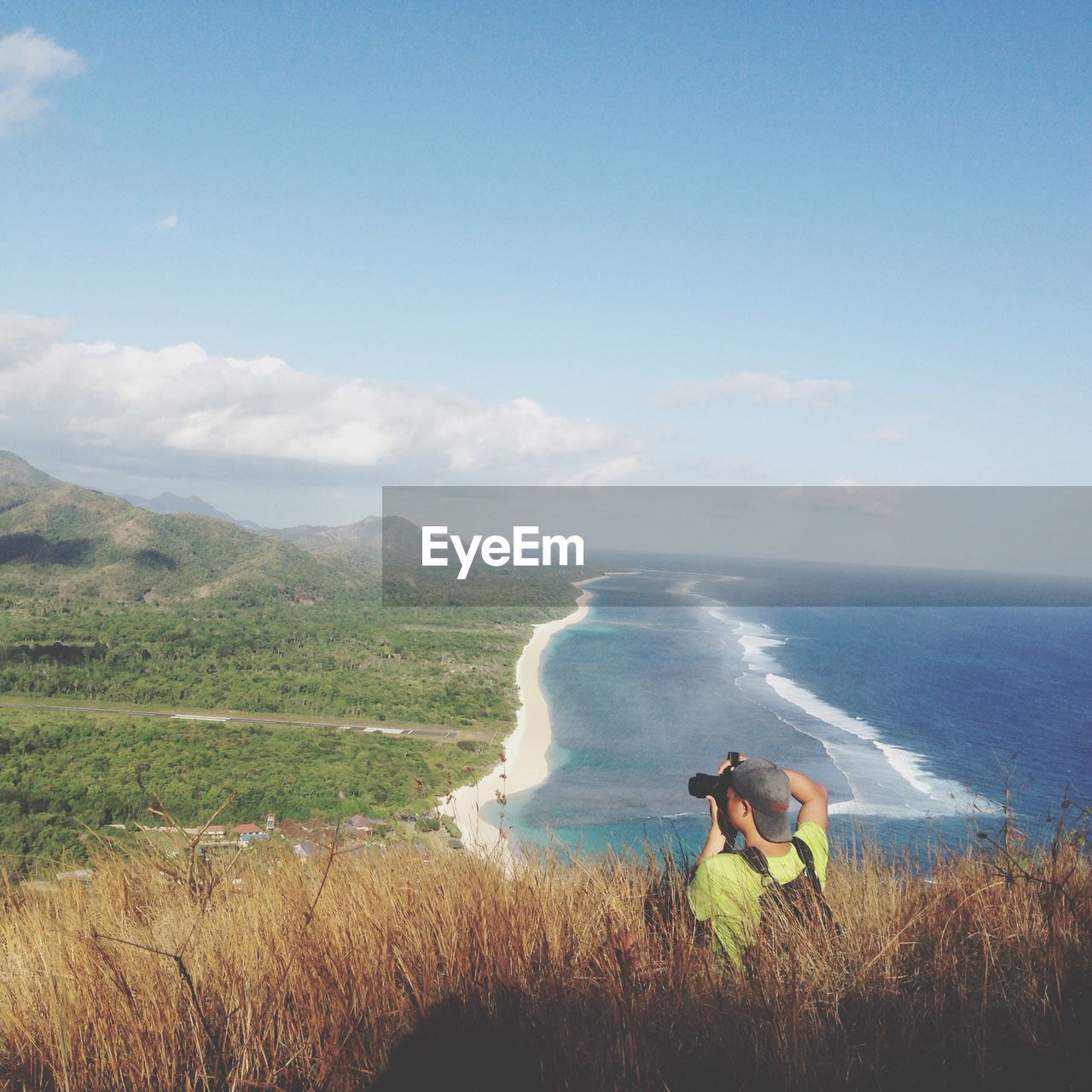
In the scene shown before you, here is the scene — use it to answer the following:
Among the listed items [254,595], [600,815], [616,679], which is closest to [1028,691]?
[616,679]

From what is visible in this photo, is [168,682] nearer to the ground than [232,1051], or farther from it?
nearer to the ground

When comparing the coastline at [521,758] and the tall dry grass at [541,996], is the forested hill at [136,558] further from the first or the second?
the tall dry grass at [541,996]

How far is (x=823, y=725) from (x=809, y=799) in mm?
33016

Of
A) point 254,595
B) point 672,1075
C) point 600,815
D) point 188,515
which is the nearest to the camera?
point 672,1075

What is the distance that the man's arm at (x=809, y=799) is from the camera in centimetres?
228

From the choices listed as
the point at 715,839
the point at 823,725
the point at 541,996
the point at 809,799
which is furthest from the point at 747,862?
the point at 823,725

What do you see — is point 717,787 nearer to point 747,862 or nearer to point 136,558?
point 747,862

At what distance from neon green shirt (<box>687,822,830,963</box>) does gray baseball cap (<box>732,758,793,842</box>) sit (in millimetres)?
114

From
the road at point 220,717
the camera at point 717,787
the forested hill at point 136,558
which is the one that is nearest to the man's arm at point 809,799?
the camera at point 717,787

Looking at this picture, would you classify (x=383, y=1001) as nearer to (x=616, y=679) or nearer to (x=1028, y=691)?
(x=616, y=679)

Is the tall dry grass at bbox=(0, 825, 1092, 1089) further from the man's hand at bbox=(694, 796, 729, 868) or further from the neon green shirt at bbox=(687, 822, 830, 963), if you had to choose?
the man's hand at bbox=(694, 796, 729, 868)

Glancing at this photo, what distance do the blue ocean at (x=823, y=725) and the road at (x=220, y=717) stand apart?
594 cm

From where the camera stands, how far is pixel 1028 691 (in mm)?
43344

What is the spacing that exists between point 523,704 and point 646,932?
36.3 m
